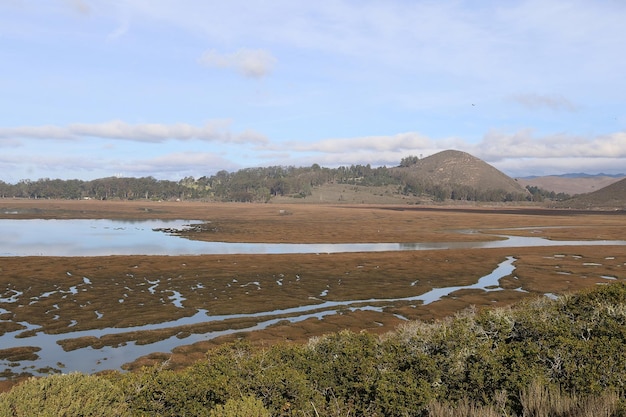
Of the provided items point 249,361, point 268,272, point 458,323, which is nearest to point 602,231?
point 268,272

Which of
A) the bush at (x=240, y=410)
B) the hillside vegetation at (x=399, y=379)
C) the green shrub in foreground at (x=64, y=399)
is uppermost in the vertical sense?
the green shrub in foreground at (x=64, y=399)

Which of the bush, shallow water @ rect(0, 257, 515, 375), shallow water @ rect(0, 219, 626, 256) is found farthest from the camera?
shallow water @ rect(0, 219, 626, 256)

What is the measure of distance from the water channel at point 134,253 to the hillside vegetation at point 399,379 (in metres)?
11.8

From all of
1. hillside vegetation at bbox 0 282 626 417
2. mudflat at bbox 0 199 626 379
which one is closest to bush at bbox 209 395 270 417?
hillside vegetation at bbox 0 282 626 417

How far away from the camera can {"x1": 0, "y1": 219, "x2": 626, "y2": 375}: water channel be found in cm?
2156

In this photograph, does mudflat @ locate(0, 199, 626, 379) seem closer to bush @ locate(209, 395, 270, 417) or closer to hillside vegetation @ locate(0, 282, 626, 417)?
hillside vegetation @ locate(0, 282, 626, 417)

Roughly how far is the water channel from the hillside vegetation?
11.8 meters

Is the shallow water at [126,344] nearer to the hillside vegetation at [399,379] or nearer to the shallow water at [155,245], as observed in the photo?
the hillside vegetation at [399,379]

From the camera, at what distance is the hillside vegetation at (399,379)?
9039 millimetres

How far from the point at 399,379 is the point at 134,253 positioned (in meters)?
53.2

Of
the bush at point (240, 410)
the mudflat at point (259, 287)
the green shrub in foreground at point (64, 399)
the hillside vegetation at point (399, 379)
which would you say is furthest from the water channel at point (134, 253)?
the bush at point (240, 410)

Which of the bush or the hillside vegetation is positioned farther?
the hillside vegetation

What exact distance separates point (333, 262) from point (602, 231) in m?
73.5

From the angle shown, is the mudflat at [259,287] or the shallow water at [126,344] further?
the mudflat at [259,287]
